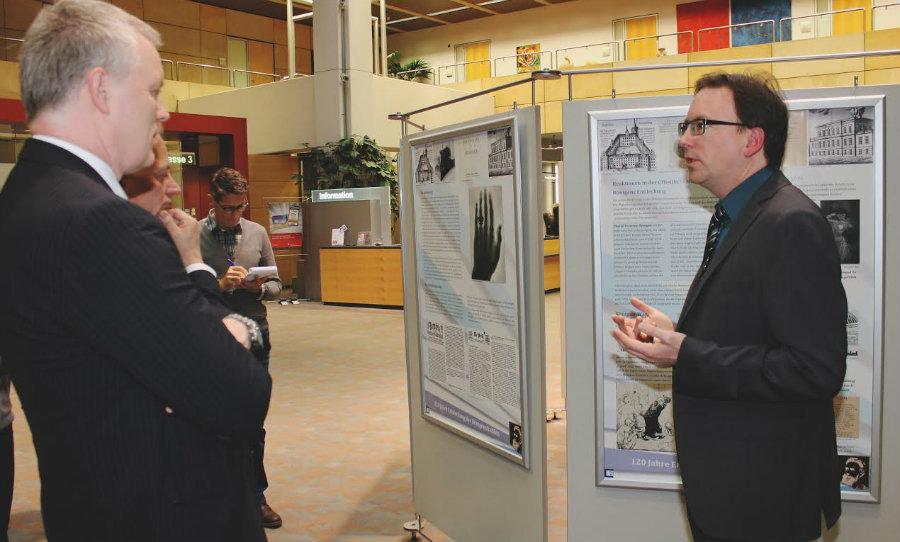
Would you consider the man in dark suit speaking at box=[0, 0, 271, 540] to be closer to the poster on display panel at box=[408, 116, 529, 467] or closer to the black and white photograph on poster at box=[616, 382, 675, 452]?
the poster on display panel at box=[408, 116, 529, 467]

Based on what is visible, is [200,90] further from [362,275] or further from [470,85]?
[362,275]

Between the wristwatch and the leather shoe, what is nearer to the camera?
the wristwatch

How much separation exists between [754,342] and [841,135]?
4.09 ft

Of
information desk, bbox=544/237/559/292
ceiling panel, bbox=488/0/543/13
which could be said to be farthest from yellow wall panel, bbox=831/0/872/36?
ceiling panel, bbox=488/0/543/13

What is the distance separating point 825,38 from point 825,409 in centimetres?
1567

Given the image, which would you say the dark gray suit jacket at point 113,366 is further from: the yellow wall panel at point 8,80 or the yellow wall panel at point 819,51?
the yellow wall panel at point 819,51

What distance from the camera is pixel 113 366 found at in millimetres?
1106

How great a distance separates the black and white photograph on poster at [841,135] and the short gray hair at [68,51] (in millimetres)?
2222

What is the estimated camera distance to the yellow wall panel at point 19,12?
56.8 ft

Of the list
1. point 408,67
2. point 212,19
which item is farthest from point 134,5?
point 408,67

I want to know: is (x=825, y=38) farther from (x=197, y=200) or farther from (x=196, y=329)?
(x=196, y=329)

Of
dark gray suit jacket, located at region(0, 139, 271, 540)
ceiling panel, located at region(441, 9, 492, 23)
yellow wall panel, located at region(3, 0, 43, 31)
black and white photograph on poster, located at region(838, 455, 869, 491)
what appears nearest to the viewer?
dark gray suit jacket, located at region(0, 139, 271, 540)

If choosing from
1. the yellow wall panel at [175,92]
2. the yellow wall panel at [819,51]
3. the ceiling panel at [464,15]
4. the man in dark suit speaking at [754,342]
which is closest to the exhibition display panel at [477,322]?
the man in dark suit speaking at [754,342]

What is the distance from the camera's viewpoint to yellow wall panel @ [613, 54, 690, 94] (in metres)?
16.0
